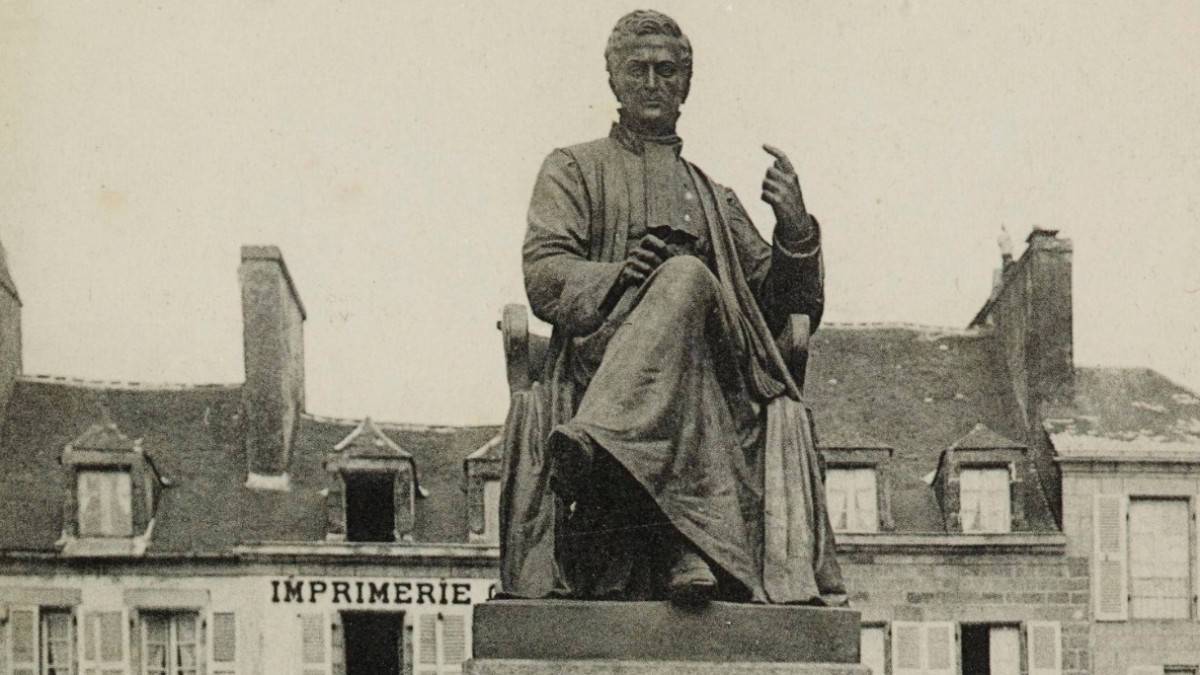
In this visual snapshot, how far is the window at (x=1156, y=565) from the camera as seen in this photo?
25625mm

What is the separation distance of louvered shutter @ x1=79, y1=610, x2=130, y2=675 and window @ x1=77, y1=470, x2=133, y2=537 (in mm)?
963

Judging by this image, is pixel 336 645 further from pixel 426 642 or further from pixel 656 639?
pixel 656 639

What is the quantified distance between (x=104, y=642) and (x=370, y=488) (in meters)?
3.59

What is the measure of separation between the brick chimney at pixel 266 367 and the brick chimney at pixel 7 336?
286cm

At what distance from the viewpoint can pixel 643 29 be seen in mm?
7410

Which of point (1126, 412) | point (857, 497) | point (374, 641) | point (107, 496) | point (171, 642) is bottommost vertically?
point (374, 641)

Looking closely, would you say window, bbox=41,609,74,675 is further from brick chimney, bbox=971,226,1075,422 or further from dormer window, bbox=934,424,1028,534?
brick chimney, bbox=971,226,1075,422

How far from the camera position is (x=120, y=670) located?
82.2 ft

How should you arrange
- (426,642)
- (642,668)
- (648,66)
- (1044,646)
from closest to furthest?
(642,668)
(648,66)
(1044,646)
(426,642)

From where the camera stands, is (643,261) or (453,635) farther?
(453,635)

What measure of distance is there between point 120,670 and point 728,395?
63.4 feet

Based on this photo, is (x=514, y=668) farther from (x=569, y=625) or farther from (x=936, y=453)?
(x=936, y=453)

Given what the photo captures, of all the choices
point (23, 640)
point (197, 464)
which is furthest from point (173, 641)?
point (197, 464)

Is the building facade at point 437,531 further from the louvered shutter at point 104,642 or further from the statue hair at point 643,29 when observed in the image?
the statue hair at point 643,29
